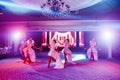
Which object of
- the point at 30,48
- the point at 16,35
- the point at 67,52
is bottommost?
the point at 67,52

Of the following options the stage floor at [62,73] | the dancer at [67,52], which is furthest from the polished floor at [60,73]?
the dancer at [67,52]

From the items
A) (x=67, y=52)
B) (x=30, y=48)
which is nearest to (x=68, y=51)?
(x=67, y=52)

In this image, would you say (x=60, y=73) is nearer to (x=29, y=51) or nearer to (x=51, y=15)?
(x=29, y=51)

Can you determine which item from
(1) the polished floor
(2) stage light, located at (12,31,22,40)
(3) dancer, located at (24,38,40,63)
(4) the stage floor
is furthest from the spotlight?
(4) the stage floor

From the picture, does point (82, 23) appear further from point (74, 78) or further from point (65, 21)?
Answer: point (74, 78)

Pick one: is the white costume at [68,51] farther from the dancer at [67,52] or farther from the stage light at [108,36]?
the stage light at [108,36]

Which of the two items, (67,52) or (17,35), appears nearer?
(67,52)

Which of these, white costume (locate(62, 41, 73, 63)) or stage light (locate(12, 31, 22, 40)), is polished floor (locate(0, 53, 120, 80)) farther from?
stage light (locate(12, 31, 22, 40))

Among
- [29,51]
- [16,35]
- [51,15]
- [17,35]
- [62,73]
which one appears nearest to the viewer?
[62,73]

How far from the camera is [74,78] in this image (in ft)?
21.6

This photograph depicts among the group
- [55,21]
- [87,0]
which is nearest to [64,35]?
[55,21]

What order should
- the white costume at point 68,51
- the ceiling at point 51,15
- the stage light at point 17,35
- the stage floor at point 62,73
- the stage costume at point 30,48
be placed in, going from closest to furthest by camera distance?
the stage floor at point 62,73 < the white costume at point 68,51 < the stage costume at point 30,48 < the ceiling at point 51,15 < the stage light at point 17,35

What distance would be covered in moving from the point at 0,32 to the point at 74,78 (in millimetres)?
10858

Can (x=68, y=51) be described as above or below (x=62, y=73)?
above
